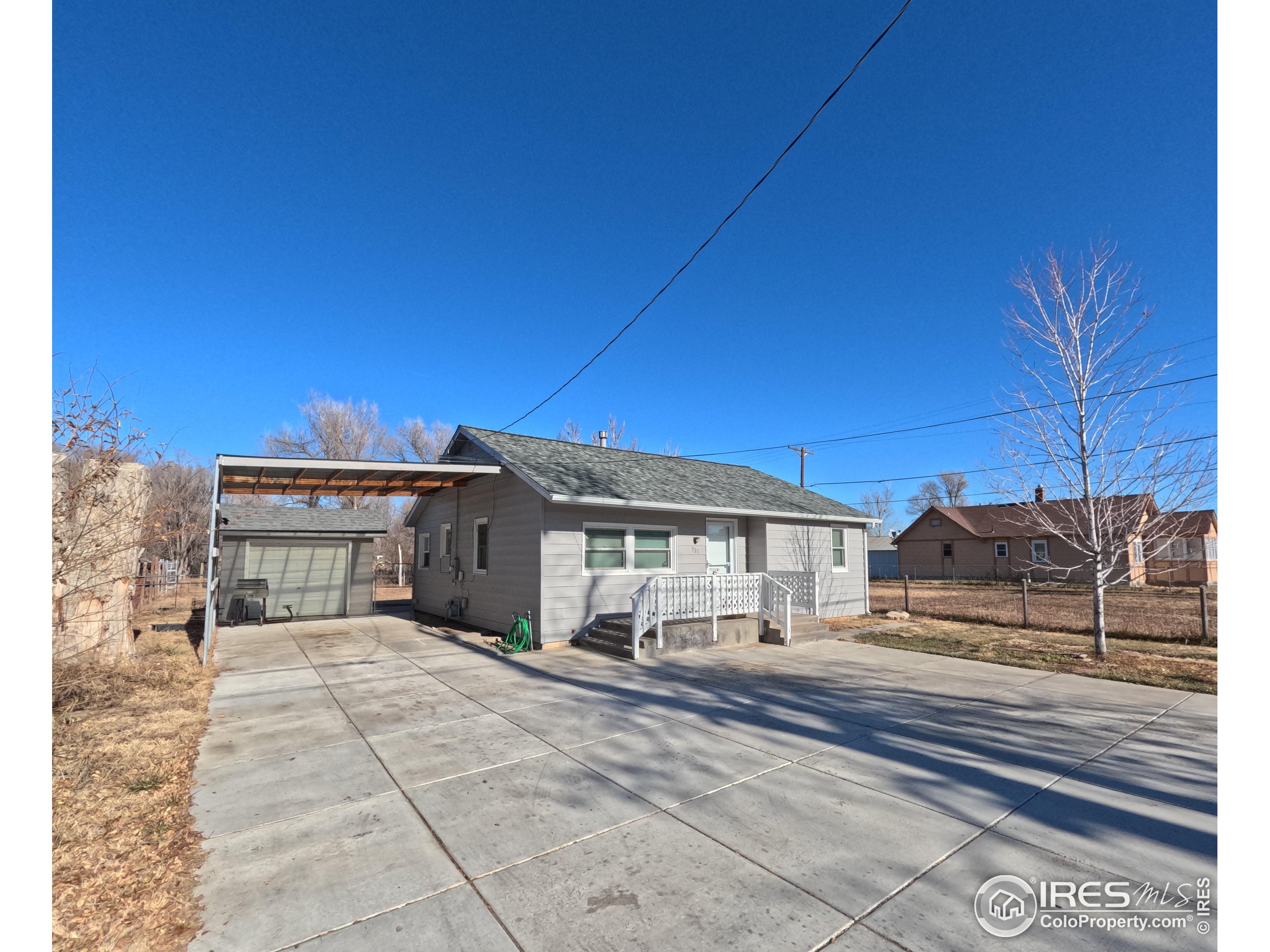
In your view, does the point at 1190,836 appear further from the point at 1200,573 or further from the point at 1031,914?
the point at 1200,573

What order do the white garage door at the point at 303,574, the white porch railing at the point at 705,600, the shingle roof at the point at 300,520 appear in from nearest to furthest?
the white porch railing at the point at 705,600 < the shingle roof at the point at 300,520 < the white garage door at the point at 303,574

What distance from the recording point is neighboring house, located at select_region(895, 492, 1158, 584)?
33969 millimetres

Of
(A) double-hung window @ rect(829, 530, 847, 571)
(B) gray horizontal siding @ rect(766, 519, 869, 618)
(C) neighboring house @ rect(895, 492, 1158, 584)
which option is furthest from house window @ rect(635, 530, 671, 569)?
(C) neighboring house @ rect(895, 492, 1158, 584)

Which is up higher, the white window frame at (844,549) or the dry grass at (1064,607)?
the white window frame at (844,549)

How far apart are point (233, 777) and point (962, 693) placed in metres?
7.79

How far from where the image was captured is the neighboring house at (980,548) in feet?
111

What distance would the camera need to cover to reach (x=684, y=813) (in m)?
3.83

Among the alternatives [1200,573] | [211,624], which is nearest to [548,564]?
[211,624]

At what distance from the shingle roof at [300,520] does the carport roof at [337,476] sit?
1522mm

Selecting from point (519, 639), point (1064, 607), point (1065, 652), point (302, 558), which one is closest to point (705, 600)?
point (519, 639)

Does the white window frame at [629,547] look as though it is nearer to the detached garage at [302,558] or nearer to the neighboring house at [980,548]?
the detached garage at [302,558]

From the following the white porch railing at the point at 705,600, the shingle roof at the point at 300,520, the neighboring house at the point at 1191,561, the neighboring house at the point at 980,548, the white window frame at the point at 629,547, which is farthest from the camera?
the neighboring house at the point at 980,548

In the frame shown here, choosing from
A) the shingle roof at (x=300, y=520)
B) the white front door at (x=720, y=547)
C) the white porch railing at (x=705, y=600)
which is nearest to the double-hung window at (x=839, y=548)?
the white front door at (x=720, y=547)

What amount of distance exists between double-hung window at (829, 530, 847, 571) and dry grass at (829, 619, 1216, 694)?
2.64 metres
